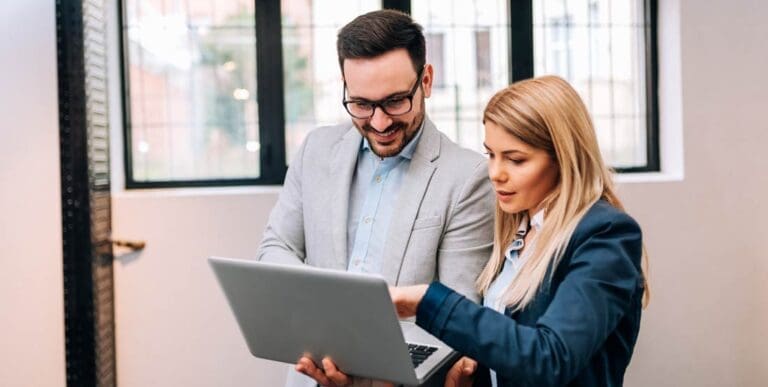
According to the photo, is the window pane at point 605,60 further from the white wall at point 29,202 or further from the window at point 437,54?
the white wall at point 29,202

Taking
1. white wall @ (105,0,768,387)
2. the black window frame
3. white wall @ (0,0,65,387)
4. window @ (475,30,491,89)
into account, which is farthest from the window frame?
white wall @ (105,0,768,387)

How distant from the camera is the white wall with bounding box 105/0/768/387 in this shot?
3.06m

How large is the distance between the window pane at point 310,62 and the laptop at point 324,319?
1904 mm

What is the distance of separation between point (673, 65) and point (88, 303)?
2.58 meters

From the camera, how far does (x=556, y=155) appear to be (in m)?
1.28

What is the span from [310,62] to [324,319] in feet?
6.93

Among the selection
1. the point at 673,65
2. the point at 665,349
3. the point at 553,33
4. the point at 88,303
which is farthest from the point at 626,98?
the point at 88,303

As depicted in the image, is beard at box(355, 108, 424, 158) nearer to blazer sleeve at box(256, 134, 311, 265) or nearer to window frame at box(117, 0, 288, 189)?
blazer sleeve at box(256, 134, 311, 265)

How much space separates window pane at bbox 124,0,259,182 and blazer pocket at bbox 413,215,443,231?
5.63 ft

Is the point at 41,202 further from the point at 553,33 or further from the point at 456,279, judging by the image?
the point at 553,33

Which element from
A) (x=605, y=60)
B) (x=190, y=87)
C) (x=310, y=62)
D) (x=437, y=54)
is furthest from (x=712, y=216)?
(x=190, y=87)

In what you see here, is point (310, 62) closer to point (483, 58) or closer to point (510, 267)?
point (483, 58)

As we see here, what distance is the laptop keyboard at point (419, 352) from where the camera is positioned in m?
1.27

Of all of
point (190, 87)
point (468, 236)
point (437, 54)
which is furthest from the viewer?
point (437, 54)
